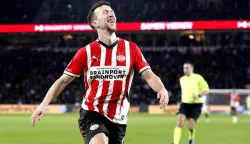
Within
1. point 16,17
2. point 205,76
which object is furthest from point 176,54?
point 16,17

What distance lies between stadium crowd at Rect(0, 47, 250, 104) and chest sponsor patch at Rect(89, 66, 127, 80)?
3727 centimetres

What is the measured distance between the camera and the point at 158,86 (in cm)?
584

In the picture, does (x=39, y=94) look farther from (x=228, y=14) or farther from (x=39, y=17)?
(x=228, y=14)

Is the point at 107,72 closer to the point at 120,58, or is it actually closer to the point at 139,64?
the point at 120,58

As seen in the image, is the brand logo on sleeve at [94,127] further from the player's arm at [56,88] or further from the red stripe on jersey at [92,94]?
the player's arm at [56,88]

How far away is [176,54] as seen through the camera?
47.6 meters

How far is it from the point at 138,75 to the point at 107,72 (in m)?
40.1

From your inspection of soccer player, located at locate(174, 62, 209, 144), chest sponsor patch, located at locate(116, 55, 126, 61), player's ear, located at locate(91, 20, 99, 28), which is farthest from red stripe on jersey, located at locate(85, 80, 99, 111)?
soccer player, located at locate(174, 62, 209, 144)

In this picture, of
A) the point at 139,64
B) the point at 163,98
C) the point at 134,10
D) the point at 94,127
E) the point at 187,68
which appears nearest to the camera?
the point at 163,98

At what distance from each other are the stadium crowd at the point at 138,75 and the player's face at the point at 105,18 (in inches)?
1471

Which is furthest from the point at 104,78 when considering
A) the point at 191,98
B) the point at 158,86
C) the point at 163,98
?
the point at 191,98

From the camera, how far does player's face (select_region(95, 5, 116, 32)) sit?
5805 mm

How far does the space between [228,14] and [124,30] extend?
8.58m

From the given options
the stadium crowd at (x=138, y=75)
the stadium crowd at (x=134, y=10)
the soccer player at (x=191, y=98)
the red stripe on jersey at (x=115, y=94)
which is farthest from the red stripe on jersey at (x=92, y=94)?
the stadium crowd at (x=134, y=10)
